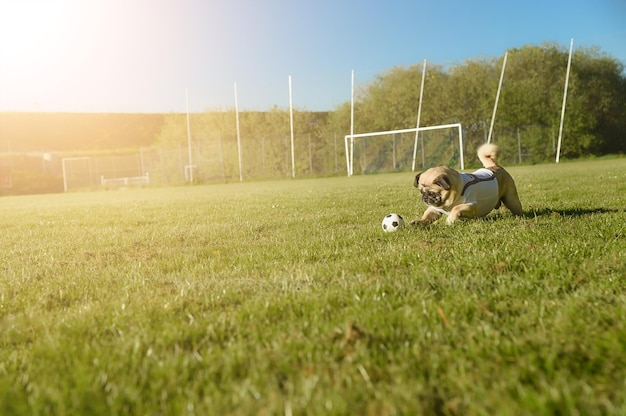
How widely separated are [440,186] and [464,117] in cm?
2533

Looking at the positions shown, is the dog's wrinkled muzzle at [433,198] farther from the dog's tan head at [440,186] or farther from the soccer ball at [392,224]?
the soccer ball at [392,224]

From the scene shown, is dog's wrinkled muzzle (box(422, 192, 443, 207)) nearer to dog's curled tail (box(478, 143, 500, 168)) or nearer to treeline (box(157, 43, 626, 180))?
dog's curled tail (box(478, 143, 500, 168))

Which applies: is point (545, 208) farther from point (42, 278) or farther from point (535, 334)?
point (42, 278)

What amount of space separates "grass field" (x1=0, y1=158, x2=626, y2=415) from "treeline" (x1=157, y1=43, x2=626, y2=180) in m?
23.2

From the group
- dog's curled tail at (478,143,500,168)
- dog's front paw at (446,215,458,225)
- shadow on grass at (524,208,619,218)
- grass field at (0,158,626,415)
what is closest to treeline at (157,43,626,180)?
dog's curled tail at (478,143,500,168)

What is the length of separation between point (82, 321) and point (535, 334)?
1.82 metres

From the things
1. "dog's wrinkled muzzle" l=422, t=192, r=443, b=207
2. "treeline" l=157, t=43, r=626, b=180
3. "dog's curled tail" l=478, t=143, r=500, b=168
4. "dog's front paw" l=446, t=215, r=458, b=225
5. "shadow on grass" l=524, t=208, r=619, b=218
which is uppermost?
"treeline" l=157, t=43, r=626, b=180

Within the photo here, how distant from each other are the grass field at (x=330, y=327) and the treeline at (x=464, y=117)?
23207 millimetres

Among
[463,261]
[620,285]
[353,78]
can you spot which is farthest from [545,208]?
[353,78]

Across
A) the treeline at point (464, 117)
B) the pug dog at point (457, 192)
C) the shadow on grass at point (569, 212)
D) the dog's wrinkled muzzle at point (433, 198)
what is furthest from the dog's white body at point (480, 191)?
the treeline at point (464, 117)

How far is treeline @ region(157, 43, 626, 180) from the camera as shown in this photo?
2742 centimetres

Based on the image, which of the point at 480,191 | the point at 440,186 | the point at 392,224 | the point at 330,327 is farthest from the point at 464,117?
the point at 330,327

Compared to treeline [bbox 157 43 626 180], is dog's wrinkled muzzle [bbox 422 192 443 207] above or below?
below

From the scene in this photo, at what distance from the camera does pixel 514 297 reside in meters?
2.33
